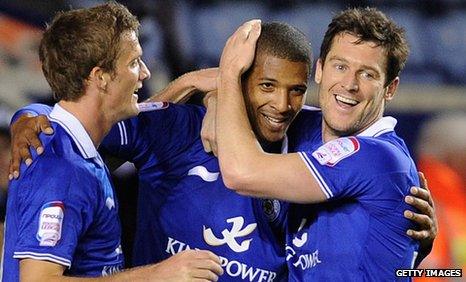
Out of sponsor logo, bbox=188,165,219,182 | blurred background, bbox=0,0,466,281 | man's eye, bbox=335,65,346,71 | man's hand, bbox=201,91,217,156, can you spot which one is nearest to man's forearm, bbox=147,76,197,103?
man's hand, bbox=201,91,217,156

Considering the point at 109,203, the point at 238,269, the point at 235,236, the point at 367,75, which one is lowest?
the point at 238,269

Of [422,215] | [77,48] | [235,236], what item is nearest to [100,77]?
[77,48]

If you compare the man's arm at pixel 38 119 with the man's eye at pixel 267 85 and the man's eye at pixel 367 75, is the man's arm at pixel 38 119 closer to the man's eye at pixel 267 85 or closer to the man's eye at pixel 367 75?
the man's eye at pixel 267 85

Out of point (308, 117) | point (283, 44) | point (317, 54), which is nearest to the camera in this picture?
point (283, 44)

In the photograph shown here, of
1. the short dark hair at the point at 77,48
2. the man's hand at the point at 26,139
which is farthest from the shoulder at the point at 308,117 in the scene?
the man's hand at the point at 26,139

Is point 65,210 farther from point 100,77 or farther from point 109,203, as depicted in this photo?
point 100,77

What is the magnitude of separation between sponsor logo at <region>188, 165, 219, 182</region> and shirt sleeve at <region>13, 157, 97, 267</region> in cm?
62

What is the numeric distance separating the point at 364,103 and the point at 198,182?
0.64m

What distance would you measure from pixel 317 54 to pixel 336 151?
8.06 ft

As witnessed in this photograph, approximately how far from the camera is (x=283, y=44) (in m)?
3.14

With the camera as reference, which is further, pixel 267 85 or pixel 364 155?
pixel 267 85

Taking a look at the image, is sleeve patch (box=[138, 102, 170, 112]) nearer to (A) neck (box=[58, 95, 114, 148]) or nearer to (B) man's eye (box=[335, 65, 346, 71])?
(A) neck (box=[58, 95, 114, 148])

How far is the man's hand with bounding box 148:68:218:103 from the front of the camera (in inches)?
132

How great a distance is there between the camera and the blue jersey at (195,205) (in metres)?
3.20
